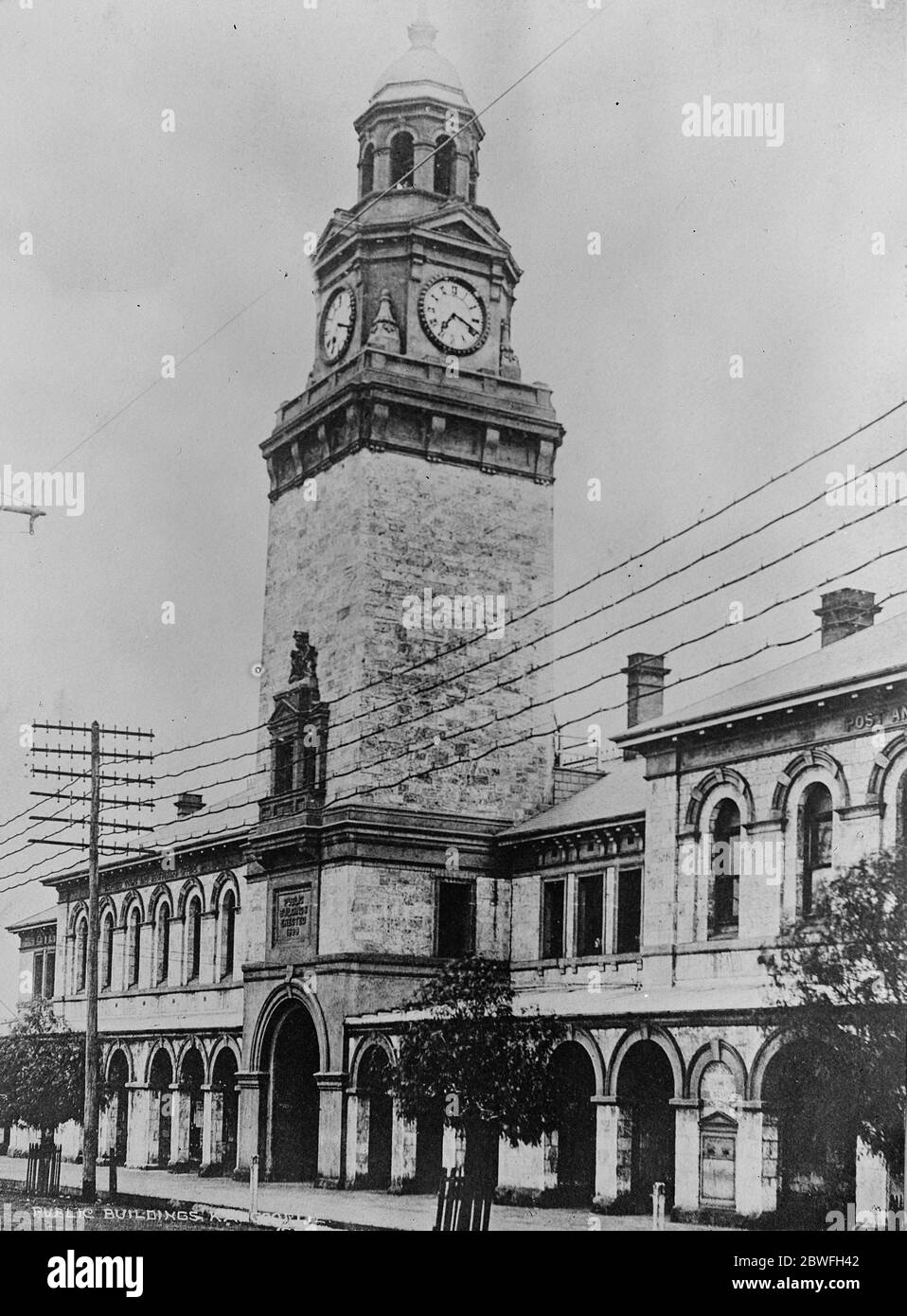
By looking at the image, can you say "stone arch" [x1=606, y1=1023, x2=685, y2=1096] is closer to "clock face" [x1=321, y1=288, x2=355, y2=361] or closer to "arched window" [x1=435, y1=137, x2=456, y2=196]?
"clock face" [x1=321, y1=288, x2=355, y2=361]

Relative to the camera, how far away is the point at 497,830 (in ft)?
111

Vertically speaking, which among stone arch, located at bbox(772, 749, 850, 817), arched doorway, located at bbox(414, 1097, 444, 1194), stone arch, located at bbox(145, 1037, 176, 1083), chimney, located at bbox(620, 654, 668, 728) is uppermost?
chimney, located at bbox(620, 654, 668, 728)

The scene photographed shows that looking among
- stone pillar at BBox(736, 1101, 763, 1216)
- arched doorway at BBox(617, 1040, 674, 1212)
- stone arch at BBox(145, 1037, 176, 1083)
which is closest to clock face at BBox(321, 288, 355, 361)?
arched doorway at BBox(617, 1040, 674, 1212)

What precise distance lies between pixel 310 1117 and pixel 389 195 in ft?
56.7

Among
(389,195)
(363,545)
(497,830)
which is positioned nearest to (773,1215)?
(497,830)

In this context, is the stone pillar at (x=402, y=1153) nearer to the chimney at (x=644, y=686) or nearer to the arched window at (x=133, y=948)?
the chimney at (x=644, y=686)

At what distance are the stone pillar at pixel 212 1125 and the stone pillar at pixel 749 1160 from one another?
52.6 ft

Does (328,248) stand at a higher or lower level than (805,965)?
higher

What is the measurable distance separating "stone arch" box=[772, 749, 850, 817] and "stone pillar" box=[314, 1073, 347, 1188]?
10426 mm

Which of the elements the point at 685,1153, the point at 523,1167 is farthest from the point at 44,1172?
the point at 685,1153

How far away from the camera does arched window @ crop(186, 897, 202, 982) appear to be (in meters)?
39.9

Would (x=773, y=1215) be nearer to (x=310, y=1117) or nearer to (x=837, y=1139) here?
(x=837, y=1139)

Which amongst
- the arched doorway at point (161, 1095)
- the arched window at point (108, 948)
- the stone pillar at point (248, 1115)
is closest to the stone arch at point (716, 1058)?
the stone pillar at point (248, 1115)

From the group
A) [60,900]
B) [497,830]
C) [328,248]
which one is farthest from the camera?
[60,900]
